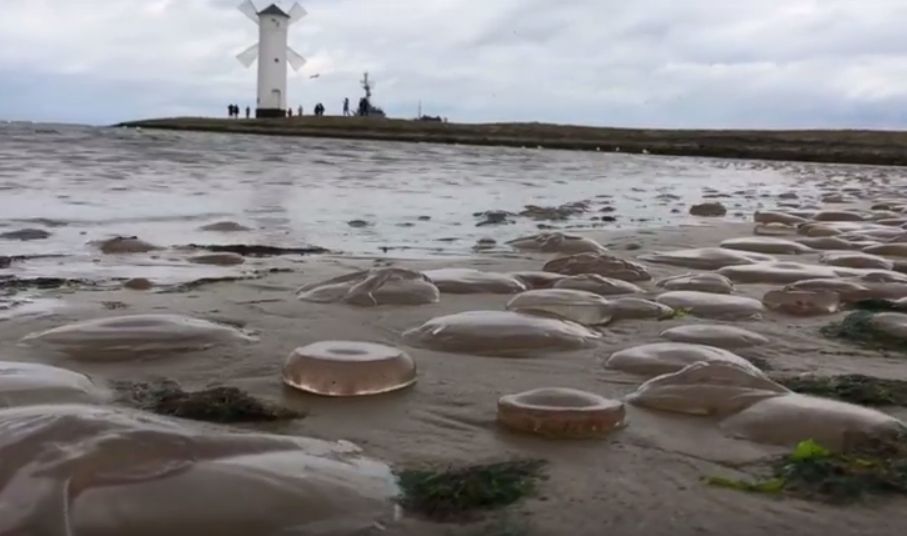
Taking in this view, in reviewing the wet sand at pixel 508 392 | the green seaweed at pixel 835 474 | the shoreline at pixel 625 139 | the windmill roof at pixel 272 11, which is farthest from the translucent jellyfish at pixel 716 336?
the windmill roof at pixel 272 11

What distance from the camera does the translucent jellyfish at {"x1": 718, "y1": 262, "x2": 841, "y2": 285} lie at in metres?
4.63

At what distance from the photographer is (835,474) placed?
1.84 m

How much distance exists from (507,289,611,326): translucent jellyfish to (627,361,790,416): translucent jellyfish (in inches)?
39.9

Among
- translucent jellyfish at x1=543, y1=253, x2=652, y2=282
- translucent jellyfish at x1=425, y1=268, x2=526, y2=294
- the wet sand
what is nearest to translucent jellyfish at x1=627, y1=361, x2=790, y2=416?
the wet sand

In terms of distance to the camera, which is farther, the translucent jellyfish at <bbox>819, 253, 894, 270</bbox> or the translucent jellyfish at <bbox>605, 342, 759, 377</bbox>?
the translucent jellyfish at <bbox>819, 253, 894, 270</bbox>

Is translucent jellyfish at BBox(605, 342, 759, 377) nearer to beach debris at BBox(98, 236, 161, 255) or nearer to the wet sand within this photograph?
the wet sand

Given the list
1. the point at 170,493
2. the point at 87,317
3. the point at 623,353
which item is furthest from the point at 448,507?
the point at 87,317

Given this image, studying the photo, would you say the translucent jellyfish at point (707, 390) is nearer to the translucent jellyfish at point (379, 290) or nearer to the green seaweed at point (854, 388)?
the green seaweed at point (854, 388)

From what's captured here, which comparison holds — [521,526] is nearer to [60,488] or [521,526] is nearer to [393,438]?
[393,438]

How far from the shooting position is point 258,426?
7.04 ft

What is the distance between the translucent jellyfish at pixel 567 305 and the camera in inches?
137

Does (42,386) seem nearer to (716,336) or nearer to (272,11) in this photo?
(716,336)

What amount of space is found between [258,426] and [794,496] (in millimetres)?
1109

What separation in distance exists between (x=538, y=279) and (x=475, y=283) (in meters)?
0.36
